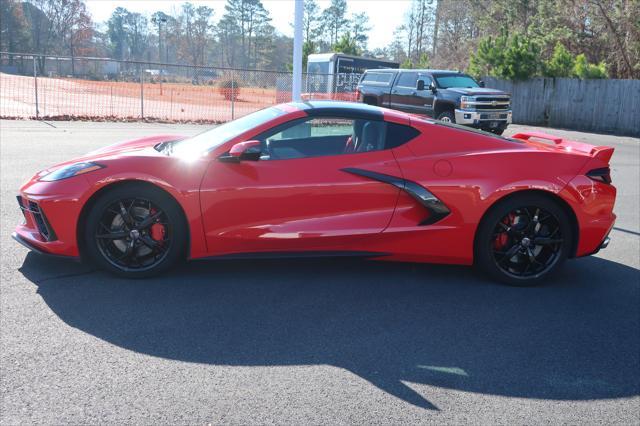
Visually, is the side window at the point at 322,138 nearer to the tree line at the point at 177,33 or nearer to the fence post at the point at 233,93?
the fence post at the point at 233,93

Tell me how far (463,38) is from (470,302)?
6485cm

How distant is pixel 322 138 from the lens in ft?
16.9

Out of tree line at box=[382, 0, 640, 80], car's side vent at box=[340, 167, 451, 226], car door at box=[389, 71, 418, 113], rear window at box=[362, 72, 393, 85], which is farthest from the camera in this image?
tree line at box=[382, 0, 640, 80]

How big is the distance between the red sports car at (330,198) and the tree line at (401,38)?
2397 cm

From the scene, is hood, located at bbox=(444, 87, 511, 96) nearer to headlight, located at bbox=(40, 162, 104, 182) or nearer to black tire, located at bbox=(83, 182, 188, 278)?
black tire, located at bbox=(83, 182, 188, 278)

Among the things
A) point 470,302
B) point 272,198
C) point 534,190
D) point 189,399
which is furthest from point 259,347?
point 534,190

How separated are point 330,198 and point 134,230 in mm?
1492

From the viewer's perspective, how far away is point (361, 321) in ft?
14.0

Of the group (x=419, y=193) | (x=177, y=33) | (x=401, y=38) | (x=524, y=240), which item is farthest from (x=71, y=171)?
(x=177, y=33)

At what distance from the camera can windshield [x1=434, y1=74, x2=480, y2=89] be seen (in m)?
18.4

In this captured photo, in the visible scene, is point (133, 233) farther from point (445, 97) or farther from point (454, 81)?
point (454, 81)

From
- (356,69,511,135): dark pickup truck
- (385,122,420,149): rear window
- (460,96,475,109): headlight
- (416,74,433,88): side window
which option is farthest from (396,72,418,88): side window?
(385,122,420,149): rear window

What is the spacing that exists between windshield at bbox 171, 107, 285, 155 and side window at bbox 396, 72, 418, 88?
14016 mm

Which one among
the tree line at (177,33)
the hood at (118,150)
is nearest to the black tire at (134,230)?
the hood at (118,150)
